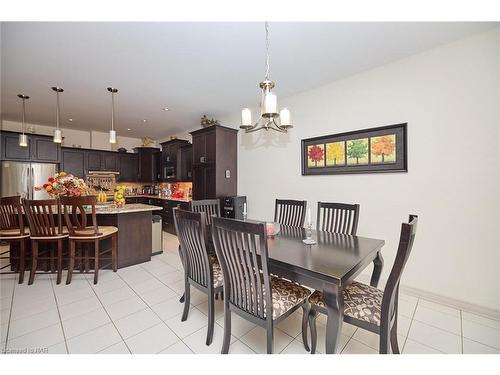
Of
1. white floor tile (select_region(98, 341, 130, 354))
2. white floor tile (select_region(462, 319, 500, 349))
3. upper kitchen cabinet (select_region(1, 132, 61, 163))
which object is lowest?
white floor tile (select_region(462, 319, 500, 349))

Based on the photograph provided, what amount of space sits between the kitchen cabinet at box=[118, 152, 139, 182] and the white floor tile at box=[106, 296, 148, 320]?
5173 millimetres

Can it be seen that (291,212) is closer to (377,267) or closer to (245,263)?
(377,267)

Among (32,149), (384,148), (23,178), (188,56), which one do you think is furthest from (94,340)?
(32,149)

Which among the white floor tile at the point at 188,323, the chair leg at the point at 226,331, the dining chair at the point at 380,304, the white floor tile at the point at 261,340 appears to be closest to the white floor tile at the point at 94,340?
the white floor tile at the point at 188,323

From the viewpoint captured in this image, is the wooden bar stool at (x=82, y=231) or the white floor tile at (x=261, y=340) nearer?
the white floor tile at (x=261, y=340)

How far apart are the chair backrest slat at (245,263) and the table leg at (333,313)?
0.34 m

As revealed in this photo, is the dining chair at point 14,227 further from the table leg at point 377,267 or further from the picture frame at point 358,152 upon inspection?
the table leg at point 377,267

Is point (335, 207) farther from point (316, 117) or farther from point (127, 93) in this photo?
point (127, 93)

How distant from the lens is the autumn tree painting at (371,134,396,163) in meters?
2.56

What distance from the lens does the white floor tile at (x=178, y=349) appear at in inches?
62.4

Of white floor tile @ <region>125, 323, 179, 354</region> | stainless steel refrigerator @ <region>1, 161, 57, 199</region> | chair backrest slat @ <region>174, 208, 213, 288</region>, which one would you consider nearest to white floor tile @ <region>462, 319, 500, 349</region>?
chair backrest slat @ <region>174, 208, 213, 288</region>

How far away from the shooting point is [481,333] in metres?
1.80

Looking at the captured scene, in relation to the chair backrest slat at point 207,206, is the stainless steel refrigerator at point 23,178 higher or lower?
higher

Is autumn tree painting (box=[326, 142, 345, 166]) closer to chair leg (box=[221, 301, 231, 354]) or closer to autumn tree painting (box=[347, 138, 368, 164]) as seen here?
autumn tree painting (box=[347, 138, 368, 164])
